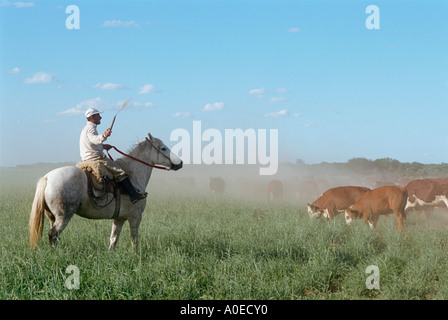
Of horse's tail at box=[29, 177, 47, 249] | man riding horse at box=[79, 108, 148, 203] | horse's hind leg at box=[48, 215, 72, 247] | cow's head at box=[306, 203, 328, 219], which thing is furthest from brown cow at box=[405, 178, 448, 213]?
horse's tail at box=[29, 177, 47, 249]

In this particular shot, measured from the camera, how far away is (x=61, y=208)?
7.46 m

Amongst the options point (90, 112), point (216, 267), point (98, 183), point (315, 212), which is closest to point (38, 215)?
point (98, 183)

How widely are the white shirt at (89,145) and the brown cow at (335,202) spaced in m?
8.04

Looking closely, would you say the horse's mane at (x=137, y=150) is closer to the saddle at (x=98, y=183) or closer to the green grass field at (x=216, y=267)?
the saddle at (x=98, y=183)

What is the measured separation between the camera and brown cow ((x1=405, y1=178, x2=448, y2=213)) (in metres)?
15.5

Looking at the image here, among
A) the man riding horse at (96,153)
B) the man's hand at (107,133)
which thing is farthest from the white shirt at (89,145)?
the man's hand at (107,133)

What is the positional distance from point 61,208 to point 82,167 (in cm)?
86

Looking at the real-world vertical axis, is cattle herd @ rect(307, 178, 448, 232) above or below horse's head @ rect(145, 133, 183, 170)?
below

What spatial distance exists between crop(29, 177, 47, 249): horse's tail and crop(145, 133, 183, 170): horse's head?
7.06 ft

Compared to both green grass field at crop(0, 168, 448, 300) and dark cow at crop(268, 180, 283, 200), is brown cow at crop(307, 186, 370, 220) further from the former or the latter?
dark cow at crop(268, 180, 283, 200)

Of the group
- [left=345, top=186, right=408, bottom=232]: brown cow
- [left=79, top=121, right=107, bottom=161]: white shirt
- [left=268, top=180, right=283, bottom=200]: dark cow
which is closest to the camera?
[left=79, top=121, right=107, bottom=161]: white shirt

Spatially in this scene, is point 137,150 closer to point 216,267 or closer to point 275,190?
point 216,267

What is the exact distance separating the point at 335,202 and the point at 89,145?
8.95 meters
